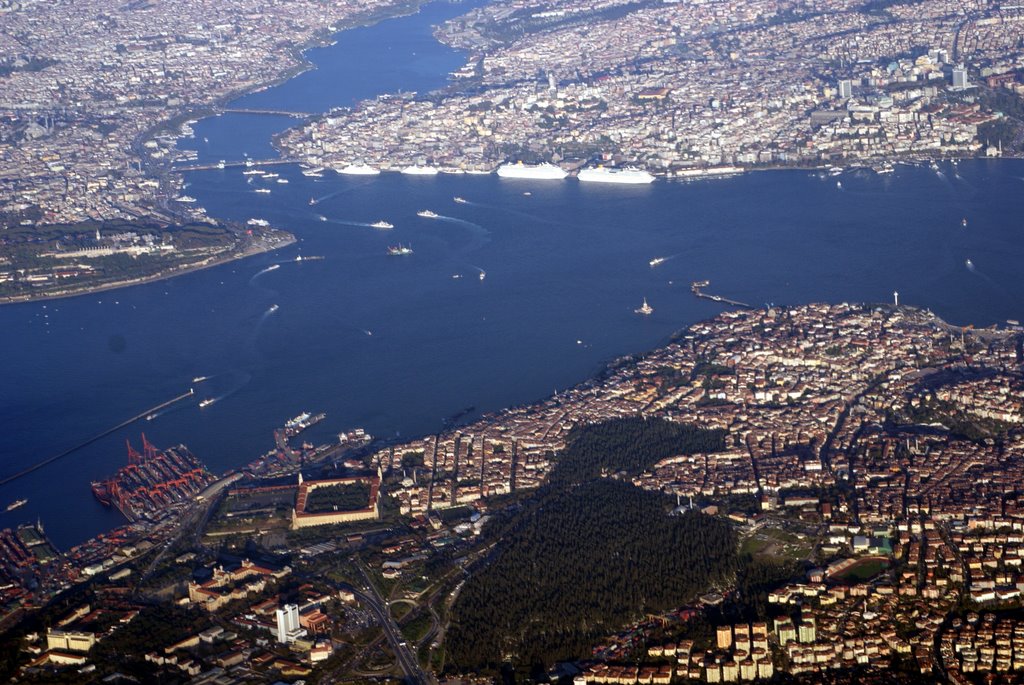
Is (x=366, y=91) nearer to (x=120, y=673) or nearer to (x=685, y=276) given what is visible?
(x=685, y=276)

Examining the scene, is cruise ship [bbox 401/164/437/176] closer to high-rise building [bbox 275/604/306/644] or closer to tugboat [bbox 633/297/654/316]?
tugboat [bbox 633/297/654/316]

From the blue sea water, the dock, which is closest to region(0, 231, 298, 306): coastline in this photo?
the blue sea water

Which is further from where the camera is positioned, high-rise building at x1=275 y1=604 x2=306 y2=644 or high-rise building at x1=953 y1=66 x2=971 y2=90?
high-rise building at x1=953 y1=66 x2=971 y2=90

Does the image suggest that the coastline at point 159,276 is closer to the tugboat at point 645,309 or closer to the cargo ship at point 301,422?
the tugboat at point 645,309

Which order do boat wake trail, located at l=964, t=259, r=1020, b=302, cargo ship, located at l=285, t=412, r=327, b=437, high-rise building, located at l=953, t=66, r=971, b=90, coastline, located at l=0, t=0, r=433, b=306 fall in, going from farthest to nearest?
high-rise building, located at l=953, t=66, r=971, b=90 → coastline, located at l=0, t=0, r=433, b=306 → boat wake trail, located at l=964, t=259, r=1020, b=302 → cargo ship, located at l=285, t=412, r=327, b=437

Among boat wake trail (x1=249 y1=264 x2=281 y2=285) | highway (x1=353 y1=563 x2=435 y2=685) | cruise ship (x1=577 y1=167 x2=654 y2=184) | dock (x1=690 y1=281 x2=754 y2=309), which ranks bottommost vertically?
highway (x1=353 y1=563 x2=435 y2=685)

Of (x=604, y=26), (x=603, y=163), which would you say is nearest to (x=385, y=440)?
(x=603, y=163)

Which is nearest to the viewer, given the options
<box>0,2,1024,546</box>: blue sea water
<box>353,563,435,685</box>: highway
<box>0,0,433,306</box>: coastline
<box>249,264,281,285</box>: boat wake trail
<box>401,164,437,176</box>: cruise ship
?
<box>353,563,435,685</box>: highway
